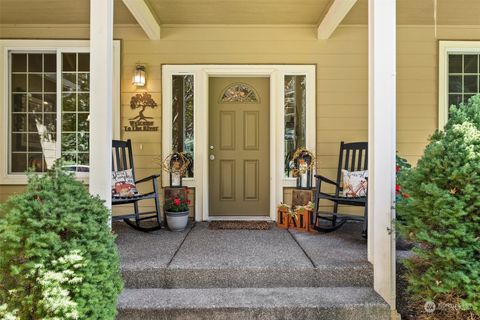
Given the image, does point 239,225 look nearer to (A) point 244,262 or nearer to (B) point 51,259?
(A) point 244,262

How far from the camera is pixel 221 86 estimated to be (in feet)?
14.6

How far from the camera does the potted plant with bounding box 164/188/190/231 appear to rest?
3699 millimetres

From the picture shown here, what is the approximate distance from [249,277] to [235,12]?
2.94 m

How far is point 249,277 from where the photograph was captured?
250 centimetres

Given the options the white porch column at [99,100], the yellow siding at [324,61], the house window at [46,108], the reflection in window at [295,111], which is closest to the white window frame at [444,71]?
the yellow siding at [324,61]

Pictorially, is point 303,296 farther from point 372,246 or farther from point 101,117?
point 101,117

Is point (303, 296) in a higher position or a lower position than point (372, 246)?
lower

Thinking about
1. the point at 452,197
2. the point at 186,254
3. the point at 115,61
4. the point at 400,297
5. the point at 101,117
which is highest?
the point at 115,61

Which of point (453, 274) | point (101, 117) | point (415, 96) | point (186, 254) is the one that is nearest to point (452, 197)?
point (453, 274)

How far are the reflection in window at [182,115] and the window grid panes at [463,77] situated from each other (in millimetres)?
3324

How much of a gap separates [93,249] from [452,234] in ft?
6.46

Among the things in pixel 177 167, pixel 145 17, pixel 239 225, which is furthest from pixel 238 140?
pixel 145 17

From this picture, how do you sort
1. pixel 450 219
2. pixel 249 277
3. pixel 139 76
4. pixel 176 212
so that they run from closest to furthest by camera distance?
pixel 450 219
pixel 249 277
pixel 176 212
pixel 139 76

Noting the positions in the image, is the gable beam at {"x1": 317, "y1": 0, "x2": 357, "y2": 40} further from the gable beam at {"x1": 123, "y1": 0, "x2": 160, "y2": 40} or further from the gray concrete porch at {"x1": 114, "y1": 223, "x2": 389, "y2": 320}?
the gray concrete porch at {"x1": 114, "y1": 223, "x2": 389, "y2": 320}
